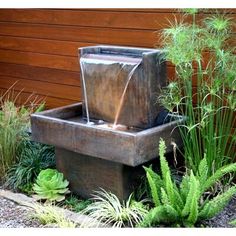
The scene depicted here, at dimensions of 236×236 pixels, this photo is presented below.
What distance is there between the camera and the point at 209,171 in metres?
3.27

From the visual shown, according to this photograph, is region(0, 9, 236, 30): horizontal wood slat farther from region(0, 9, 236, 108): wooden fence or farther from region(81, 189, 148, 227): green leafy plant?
region(81, 189, 148, 227): green leafy plant

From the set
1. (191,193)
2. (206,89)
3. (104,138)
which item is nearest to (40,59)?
(104,138)

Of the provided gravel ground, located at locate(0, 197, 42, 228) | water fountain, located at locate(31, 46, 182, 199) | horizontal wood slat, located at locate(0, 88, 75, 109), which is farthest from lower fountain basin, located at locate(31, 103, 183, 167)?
horizontal wood slat, located at locate(0, 88, 75, 109)

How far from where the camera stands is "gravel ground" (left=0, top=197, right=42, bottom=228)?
3.15 m

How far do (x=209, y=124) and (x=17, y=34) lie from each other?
2.64 m

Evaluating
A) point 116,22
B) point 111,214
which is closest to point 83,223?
point 111,214

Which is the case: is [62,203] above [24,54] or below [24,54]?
below

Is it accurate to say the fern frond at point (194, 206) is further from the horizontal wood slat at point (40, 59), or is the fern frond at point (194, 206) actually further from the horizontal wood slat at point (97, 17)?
the horizontal wood slat at point (40, 59)

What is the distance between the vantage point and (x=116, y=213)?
10.0ft

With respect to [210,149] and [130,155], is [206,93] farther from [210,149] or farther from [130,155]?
[130,155]

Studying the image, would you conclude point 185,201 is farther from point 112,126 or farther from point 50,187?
point 50,187

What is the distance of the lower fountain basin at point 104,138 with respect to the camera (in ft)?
9.89

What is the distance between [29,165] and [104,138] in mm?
945
